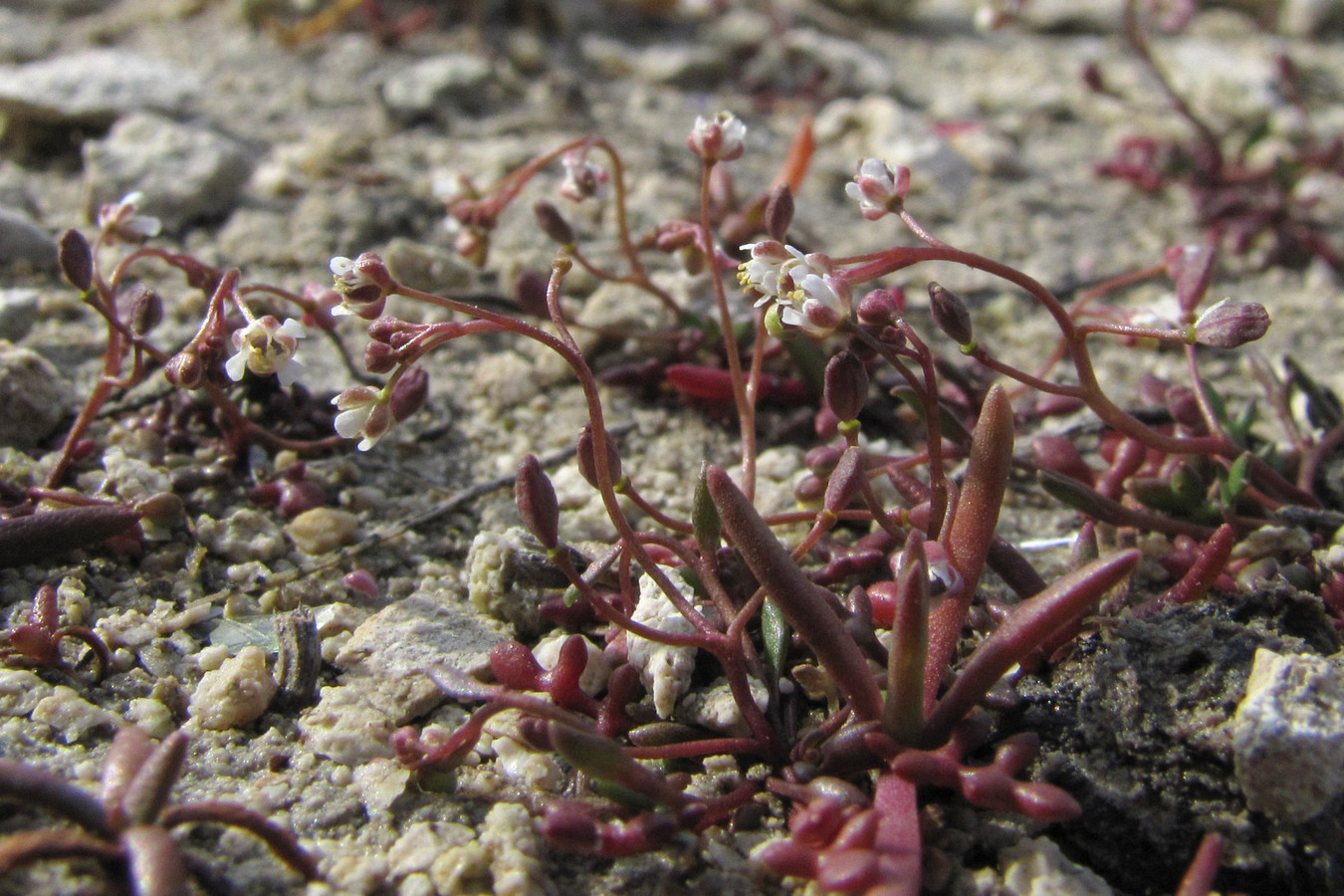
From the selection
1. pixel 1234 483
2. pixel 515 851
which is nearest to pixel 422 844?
pixel 515 851

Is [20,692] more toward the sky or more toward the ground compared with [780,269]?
more toward the ground

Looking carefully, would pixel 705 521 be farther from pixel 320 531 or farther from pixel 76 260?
pixel 76 260

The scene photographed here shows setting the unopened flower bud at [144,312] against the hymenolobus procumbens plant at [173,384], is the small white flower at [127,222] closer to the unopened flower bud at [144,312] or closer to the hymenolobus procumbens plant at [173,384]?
the hymenolobus procumbens plant at [173,384]

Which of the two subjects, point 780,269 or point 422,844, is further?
point 780,269

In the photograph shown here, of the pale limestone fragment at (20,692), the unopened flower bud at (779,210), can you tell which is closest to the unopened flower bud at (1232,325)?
the unopened flower bud at (779,210)

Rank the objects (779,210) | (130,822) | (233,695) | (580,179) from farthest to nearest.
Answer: (580,179) → (779,210) → (233,695) → (130,822)

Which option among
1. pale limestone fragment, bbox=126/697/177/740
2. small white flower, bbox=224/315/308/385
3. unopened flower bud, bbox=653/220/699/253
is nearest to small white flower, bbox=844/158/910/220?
unopened flower bud, bbox=653/220/699/253

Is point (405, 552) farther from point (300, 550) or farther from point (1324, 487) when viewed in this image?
point (1324, 487)

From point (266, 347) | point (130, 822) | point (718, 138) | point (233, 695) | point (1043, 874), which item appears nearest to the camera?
point (130, 822)
